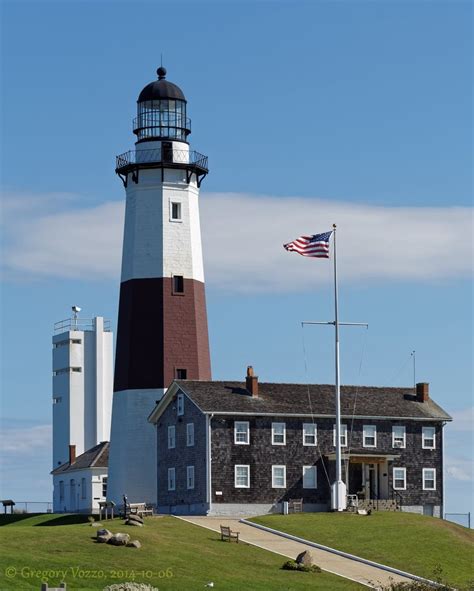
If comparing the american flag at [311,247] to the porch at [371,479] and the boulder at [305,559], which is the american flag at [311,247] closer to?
the porch at [371,479]

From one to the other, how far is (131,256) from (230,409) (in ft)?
37.6

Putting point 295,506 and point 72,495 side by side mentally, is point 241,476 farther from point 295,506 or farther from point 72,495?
point 72,495

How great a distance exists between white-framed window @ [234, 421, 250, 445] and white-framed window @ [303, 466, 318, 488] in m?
3.48

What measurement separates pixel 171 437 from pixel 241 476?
5051mm


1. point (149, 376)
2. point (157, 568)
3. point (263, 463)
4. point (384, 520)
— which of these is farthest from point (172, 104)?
point (157, 568)

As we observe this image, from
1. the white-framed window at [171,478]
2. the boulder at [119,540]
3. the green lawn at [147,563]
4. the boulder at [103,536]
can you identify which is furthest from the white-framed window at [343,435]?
the boulder at [119,540]

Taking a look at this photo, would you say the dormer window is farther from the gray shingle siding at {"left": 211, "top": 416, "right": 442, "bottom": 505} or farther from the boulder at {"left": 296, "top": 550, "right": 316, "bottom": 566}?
the boulder at {"left": 296, "top": 550, "right": 316, "bottom": 566}

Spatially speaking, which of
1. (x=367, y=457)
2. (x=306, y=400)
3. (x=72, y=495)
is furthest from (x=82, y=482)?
(x=367, y=457)

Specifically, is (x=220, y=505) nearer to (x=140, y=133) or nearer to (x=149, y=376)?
(x=149, y=376)

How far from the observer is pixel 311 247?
73312 millimetres

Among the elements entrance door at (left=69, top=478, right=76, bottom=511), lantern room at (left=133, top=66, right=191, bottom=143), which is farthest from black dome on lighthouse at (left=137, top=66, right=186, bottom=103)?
entrance door at (left=69, top=478, right=76, bottom=511)

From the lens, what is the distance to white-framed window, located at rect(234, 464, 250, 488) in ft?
253

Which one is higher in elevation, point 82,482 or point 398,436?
point 398,436

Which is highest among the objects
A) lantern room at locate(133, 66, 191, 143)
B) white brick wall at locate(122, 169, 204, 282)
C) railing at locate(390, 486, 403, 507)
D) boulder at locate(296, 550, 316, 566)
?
lantern room at locate(133, 66, 191, 143)
